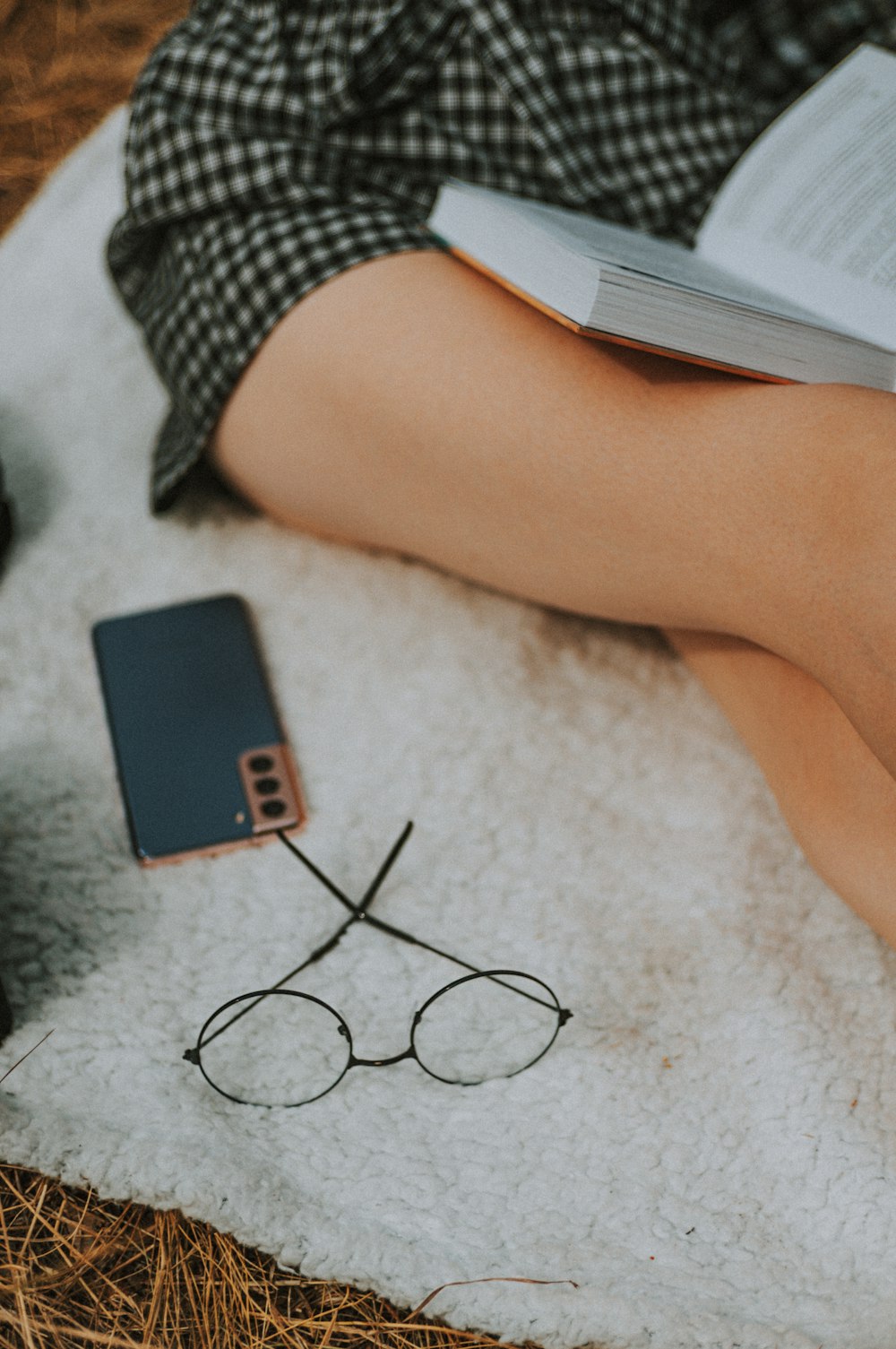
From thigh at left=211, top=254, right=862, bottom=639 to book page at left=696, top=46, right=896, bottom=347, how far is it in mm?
98

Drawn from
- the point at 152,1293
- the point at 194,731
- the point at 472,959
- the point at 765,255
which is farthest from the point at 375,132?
the point at 152,1293

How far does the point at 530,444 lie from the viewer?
62cm

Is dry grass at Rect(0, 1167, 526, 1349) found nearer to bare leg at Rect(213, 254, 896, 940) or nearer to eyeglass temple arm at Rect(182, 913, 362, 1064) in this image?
eyeglass temple arm at Rect(182, 913, 362, 1064)

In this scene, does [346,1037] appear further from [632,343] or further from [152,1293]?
[632,343]

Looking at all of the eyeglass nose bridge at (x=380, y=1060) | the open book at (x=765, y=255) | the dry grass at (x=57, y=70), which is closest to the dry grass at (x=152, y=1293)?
the eyeglass nose bridge at (x=380, y=1060)

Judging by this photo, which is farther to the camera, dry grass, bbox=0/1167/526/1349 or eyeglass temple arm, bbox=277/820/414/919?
eyeglass temple arm, bbox=277/820/414/919

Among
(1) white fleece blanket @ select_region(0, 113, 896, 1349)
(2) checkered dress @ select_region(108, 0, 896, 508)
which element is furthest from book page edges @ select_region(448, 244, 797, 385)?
(1) white fleece blanket @ select_region(0, 113, 896, 1349)

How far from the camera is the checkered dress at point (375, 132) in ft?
2.32

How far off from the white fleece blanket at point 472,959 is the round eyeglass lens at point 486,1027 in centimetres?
1

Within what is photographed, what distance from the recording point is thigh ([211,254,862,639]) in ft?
1.89

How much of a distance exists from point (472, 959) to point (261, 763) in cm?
20

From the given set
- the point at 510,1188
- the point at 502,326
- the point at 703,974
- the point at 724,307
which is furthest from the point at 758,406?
the point at 510,1188

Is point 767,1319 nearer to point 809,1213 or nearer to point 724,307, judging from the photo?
point 809,1213

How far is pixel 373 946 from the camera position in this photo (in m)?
0.67
